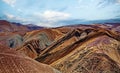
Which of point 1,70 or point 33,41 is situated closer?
point 1,70

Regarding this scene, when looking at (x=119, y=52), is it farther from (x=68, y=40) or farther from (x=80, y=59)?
(x=68, y=40)

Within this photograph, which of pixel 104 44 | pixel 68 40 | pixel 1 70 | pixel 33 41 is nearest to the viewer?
pixel 1 70

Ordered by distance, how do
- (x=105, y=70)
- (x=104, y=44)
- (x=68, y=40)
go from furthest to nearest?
(x=68, y=40), (x=104, y=44), (x=105, y=70)

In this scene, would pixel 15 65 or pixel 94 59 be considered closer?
pixel 15 65

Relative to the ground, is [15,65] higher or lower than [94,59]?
higher

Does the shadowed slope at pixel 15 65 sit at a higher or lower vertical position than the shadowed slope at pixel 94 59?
higher

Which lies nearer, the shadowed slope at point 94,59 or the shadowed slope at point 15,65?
the shadowed slope at point 15,65

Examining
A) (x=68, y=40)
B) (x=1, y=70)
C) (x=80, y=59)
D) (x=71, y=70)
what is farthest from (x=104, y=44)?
(x=1, y=70)

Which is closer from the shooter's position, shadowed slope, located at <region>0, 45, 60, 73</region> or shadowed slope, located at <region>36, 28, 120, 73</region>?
shadowed slope, located at <region>0, 45, 60, 73</region>

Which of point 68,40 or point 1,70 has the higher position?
point 1,70

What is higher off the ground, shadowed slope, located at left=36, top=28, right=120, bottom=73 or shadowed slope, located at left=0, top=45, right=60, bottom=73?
shadowed slope, located at left=0, top=45, right=60, bottom=73
